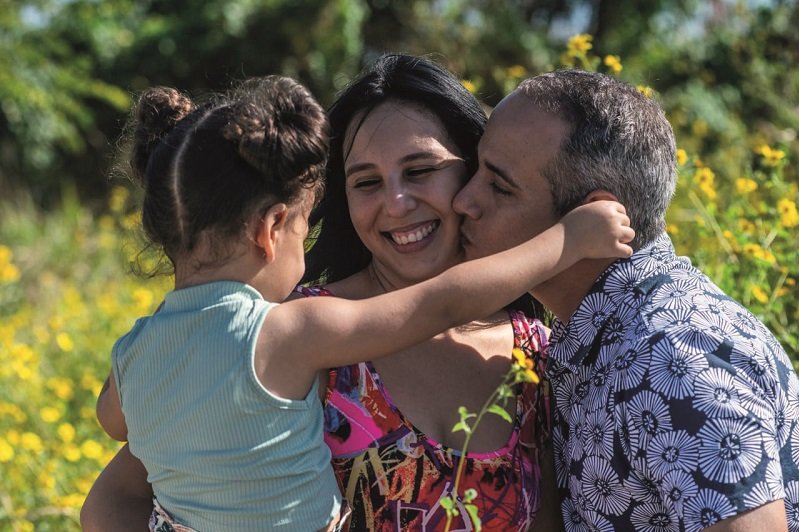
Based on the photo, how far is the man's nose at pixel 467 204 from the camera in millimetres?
2590

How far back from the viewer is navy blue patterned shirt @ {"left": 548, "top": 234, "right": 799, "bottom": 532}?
196 cm

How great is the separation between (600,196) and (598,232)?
0.17 m

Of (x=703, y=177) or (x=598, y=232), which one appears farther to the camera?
(x=703, y=177)

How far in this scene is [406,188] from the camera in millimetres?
2676

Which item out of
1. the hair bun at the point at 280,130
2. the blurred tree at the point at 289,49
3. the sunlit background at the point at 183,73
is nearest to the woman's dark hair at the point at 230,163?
the hair bun at the point at 280,130

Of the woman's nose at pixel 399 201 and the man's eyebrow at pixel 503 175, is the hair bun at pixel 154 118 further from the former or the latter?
the man's eyebrow at pixel 503 175

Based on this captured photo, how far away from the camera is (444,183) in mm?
2711

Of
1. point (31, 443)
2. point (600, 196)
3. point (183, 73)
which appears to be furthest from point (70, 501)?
point (183, 73)

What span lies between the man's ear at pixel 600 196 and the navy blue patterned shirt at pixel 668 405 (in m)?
0.14

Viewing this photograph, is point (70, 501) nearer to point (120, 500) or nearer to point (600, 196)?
point (120, 500)

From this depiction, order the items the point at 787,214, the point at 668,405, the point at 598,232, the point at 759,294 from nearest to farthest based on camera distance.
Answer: the point at 668,405 → the point at 598,232 → the point at 759,294 → the point at 787,214

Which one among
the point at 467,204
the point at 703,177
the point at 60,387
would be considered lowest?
the point at 60,387

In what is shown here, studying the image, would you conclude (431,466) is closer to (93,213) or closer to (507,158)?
(507,158)

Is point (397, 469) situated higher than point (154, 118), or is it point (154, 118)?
point (154, 118)
